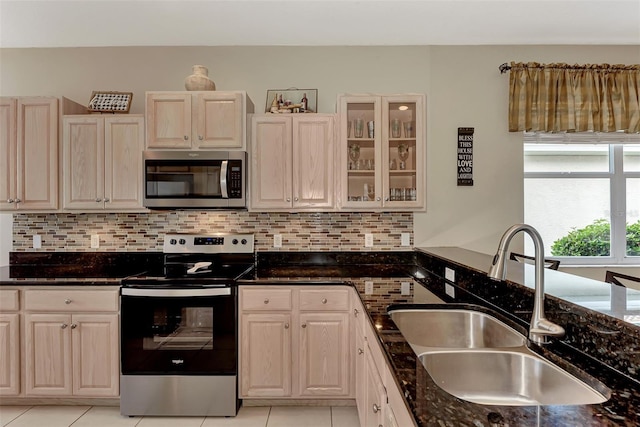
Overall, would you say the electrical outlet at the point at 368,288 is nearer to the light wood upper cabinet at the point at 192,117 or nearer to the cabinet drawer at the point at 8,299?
the light wood upper cabinet at the point at 192,117

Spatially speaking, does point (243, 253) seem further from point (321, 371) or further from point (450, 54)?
point (450, 54)

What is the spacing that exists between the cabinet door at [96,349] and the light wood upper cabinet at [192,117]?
Result: 122 cm

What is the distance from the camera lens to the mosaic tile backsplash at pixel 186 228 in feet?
9.62

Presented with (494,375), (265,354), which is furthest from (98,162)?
(494,375)

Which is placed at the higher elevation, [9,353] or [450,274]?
[450,274]

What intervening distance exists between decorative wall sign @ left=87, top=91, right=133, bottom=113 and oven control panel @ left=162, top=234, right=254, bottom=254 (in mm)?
1033

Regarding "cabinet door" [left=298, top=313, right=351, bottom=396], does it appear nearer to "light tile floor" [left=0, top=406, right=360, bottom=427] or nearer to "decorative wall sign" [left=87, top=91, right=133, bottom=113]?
"light tile floor" [left=0, top=406, right=360, bottom=427]

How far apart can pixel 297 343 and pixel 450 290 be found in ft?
3.41

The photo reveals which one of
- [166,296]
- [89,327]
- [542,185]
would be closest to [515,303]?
[166,296]

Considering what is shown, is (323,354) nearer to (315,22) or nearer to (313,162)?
(313,162)

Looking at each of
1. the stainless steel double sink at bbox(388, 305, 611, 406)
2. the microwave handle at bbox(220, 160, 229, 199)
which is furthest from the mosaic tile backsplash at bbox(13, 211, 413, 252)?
the stainless steel double sink at bbox(388, 305, 611, 406)

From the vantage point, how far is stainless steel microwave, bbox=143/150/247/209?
2.57 meters

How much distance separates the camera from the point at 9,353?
2342mm

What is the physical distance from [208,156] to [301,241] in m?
0.97
